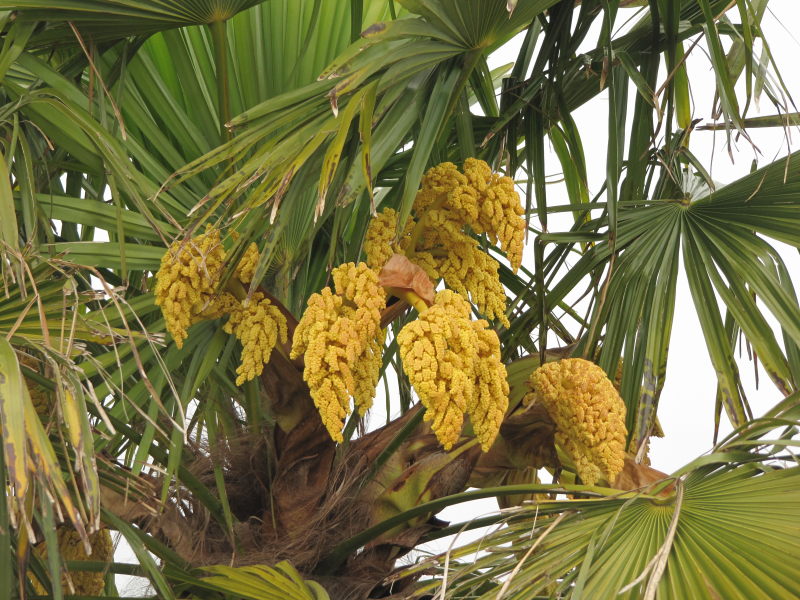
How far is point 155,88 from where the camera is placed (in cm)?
162

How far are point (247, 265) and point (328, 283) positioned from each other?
0.81 feet

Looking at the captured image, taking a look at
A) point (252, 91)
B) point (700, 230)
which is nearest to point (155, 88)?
point (252, 91)

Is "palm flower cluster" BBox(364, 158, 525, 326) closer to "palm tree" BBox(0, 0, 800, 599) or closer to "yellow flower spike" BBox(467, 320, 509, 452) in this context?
"palm tree" BBox(0, 0, 800, 599)

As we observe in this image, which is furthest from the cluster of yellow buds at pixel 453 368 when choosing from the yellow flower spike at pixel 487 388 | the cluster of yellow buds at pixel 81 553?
the cluster of yellow buds at pixel 81 553

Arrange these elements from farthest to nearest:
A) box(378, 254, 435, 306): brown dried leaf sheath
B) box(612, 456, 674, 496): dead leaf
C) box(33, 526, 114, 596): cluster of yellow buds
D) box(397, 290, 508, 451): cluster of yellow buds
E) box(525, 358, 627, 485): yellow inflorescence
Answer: box(33, 526, 114, 596): cluster of yellow buds, box(612, 456, 674, 496): dead leaf, box(525, 358, 627, 485): yellow inflorescence, box(378, 254, 435, 306): brown dried leaf sheath, box(397, 290, 508, 451): cluster of yellow buds

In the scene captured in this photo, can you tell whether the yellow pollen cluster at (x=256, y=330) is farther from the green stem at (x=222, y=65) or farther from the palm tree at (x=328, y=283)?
the green stem at (x=222, y=65)

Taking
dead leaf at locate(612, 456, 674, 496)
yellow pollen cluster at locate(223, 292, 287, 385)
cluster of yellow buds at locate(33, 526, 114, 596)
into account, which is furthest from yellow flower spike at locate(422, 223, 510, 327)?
cluster of yellow buds at locate(33, 526, 114, 596)

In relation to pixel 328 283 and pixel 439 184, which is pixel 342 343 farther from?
pixel 328 283

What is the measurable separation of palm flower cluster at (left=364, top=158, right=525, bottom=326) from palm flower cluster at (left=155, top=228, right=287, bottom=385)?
158mm

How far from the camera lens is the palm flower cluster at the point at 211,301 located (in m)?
1.18

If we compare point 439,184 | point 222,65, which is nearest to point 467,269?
point 439,184

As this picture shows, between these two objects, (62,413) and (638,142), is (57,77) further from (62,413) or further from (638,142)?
(638,142)

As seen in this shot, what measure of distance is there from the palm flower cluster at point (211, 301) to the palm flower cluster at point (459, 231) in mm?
158

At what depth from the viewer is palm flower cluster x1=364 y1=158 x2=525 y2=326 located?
1199mm
